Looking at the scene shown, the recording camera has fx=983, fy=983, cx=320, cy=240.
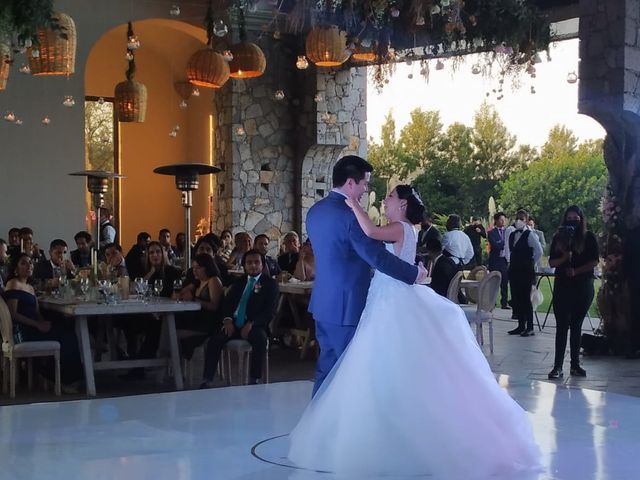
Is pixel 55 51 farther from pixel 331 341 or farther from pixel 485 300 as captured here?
pixel 485 300

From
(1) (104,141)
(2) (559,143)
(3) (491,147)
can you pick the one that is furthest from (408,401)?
(2) (559,143)

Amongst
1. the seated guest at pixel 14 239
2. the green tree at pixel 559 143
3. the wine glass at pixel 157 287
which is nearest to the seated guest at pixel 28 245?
the seated guest at pixel 14 239

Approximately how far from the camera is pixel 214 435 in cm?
556

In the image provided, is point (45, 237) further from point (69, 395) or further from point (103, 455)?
point (103, 455)

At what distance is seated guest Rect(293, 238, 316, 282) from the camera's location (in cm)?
1038

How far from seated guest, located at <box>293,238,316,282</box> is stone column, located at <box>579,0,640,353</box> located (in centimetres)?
306

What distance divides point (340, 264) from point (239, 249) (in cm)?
650

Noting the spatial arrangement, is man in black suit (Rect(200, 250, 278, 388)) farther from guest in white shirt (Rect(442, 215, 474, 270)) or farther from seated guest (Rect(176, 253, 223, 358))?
guest in white shirt (Rect(442, 215, 474, 270))

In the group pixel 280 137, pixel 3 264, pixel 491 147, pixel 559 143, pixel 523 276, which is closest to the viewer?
pixel 3 264

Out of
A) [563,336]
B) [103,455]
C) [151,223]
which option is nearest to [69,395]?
[103,455]

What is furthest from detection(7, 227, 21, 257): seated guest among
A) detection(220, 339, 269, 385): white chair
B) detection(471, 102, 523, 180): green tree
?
detection(471, 102, 523, 180): green tree

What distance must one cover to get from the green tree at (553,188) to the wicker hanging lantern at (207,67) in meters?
22.0

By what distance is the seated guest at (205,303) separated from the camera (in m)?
8.07

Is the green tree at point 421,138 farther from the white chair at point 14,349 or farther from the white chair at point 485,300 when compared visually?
the white chair at point 14,349
